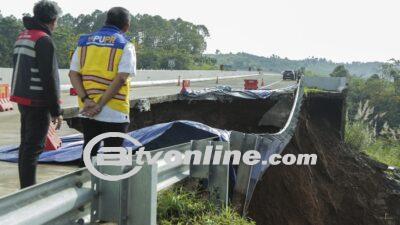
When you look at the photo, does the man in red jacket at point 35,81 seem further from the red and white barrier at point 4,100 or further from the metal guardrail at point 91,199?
the red and white barrier at point 4,100

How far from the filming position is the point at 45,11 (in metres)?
4.25

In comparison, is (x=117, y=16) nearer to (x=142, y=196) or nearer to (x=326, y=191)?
(x=142, y=196)

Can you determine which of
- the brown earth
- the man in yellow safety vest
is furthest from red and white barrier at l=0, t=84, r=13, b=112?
the man in yellow safety vest

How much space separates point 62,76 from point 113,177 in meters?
24.8

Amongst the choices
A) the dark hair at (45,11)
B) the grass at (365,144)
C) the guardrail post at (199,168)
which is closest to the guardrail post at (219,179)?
the guardrail post at (199,168)

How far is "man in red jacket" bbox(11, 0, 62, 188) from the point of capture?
4148 millimetres

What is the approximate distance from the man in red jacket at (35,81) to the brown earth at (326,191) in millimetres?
4344

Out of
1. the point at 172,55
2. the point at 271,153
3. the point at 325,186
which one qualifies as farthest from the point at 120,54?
the point at 172,55

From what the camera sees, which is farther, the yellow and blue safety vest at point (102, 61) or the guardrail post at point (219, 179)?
the guardrail post at point (219, 179)

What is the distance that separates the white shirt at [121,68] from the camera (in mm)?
4367

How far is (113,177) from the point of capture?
341 cm

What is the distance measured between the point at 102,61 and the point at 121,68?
202 millimetres

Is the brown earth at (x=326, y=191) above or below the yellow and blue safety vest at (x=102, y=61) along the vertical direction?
below

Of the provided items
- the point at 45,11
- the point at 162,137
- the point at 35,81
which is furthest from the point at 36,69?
the point at 162,137
